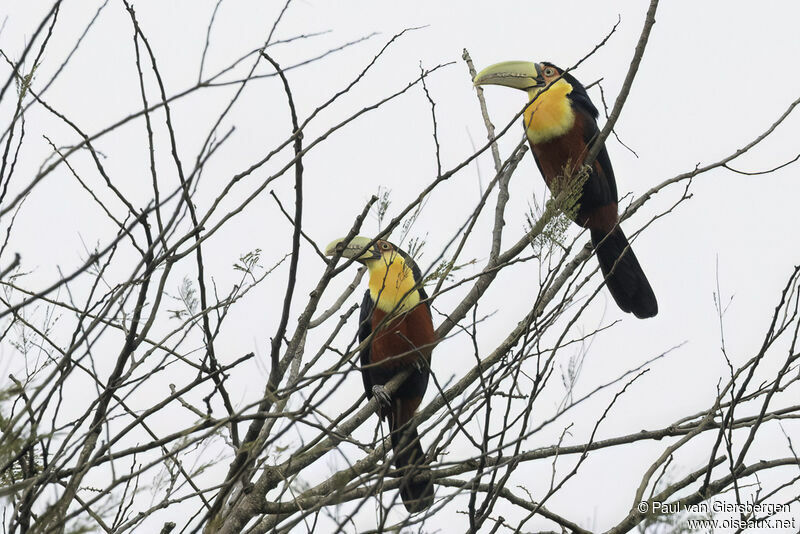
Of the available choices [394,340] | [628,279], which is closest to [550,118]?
[628,279]

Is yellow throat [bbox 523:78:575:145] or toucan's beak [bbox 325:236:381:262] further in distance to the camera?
yellow throat [bbox 523:78:575:145]

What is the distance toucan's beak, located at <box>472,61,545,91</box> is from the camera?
499 cm

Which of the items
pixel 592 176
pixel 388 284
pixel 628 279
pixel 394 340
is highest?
pixel 592 176

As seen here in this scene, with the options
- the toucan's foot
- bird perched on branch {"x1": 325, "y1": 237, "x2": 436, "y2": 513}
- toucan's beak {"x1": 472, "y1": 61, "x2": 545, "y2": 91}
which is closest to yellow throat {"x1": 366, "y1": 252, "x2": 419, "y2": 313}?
bird perched on branch {"x1": 325, "y1": 237, "x2": 436, "y2": 513}

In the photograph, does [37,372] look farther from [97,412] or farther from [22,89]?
[22,89]

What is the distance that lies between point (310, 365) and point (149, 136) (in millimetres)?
730

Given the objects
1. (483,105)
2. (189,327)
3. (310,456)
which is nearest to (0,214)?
(189,327)

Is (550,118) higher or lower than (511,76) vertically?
lower

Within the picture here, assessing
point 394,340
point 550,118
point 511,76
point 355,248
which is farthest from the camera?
point 511,76

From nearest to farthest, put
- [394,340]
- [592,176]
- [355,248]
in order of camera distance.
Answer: [355,248] → [394,340] → [592,176]

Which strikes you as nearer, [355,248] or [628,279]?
[355,248]

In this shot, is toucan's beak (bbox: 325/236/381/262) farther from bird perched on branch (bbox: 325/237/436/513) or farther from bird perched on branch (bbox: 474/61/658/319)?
bird perched on branch (bbox: 474/61/658/319)

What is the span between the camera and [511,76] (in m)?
5.00

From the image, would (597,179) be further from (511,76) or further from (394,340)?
(394,340)
